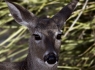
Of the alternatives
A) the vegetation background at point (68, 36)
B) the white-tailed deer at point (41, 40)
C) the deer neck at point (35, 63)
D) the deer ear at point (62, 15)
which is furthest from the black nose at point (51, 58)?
the vegetation background at point (68, 36)

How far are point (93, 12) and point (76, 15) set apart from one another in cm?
45

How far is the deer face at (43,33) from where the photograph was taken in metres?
4.11

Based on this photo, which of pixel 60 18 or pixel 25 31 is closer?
pixel 60 18

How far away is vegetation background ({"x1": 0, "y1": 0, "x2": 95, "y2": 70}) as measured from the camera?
5629 millimetres

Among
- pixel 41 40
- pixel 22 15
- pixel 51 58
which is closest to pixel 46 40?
pixel 41 40

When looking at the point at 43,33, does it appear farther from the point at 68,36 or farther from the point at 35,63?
the point at 68,36

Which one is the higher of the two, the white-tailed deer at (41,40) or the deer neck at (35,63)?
the white-tailed deer at (41,40)

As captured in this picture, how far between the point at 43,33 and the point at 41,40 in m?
0.07

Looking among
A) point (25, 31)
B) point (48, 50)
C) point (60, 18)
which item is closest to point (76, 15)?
point (25, 31)

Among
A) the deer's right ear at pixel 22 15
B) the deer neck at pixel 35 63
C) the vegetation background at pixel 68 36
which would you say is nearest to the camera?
the deer neck at pixel 35 63

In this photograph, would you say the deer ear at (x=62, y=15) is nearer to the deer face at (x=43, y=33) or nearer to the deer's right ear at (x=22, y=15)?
the deer face at (x=43, y=33)

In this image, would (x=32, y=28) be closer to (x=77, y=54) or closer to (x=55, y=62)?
(x=55, y=62)

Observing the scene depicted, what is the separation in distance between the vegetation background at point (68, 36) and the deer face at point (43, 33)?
114 centimetres

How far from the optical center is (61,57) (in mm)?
5812
